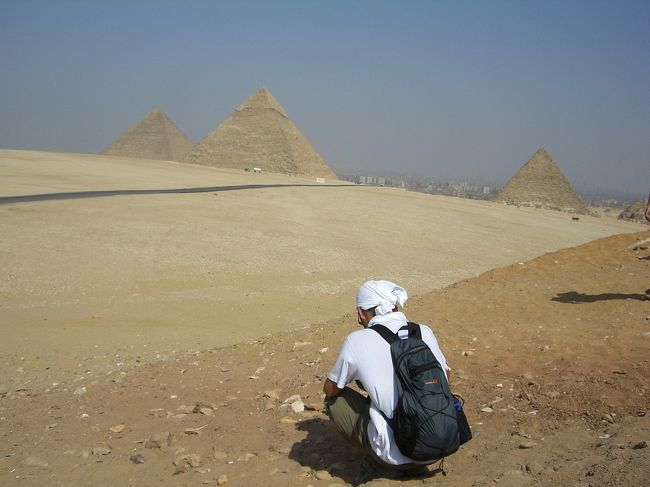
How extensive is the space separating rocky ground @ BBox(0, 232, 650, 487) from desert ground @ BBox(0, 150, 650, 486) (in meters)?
0.02

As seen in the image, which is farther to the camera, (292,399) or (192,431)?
(292,399)

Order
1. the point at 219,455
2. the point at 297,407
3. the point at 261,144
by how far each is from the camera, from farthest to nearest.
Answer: the point at 261,144 < the point at 297,407 < the point at 219,455

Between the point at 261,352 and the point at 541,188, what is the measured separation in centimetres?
4644

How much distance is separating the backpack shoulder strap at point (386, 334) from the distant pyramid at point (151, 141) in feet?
243

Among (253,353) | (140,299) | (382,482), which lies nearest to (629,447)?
(382,482)

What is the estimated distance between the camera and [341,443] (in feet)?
12.8

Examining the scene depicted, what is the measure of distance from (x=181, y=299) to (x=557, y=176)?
145 ft

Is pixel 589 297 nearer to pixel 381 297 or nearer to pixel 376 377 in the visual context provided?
pixel 381 297

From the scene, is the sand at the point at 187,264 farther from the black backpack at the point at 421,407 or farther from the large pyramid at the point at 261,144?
the large pyramid at the point at 261,144

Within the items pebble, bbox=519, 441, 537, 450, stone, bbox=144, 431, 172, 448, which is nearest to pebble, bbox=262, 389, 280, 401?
stone, bbox=144, 431, 172, 448

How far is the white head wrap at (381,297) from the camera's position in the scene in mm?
3273

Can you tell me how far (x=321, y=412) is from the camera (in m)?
4.48

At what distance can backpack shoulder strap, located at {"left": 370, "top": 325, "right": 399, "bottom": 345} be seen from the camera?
3.12 m

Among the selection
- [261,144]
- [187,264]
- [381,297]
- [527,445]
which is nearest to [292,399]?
[381,297]
